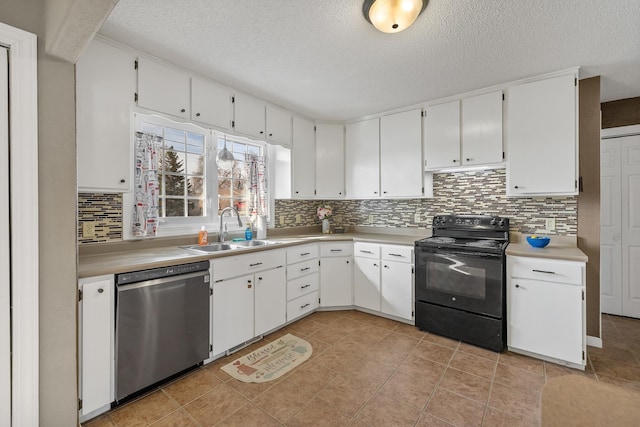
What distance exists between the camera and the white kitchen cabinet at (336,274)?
3.41 meters

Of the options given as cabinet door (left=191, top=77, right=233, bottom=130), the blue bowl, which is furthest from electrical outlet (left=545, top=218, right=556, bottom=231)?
cabinet door (left=191, top=77, right=233, bottom=130)

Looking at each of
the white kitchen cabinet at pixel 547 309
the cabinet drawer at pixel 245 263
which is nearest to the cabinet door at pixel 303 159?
the cabinet drawer at pixel 245 263

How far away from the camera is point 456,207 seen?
3.26 m

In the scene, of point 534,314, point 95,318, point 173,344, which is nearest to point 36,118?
point 95,318

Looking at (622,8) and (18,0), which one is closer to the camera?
(18,0)

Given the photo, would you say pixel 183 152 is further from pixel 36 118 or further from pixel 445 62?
pixel 445 62

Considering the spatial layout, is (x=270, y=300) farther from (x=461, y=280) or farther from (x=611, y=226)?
(x=611, y=226)

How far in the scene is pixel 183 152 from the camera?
9.05ft

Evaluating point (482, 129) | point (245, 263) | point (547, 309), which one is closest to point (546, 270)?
point (547, 309)

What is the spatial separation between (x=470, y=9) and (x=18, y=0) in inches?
90.9

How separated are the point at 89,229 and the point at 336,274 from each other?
2363 mm

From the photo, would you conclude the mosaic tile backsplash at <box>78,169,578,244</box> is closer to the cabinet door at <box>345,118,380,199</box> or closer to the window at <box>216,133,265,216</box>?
the cabinet door at <box>345,118,380,199</box>

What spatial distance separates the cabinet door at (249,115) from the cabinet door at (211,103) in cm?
8

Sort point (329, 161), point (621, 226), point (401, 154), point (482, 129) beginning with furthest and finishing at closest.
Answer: point (329, 161) < point (401, 154) < point (621, 226) < point (482, 129)
